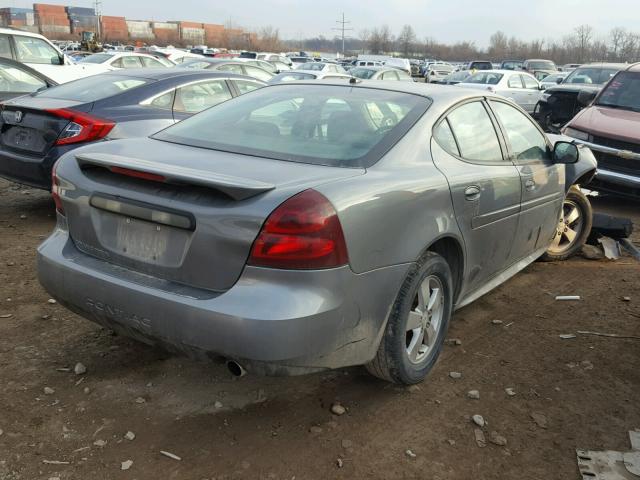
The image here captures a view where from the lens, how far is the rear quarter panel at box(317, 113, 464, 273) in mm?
2553

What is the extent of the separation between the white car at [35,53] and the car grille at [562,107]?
10.4 m

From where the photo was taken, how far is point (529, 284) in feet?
16.0

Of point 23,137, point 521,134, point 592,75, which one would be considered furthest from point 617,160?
point 592,75

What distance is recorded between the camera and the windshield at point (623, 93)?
8.25 metres

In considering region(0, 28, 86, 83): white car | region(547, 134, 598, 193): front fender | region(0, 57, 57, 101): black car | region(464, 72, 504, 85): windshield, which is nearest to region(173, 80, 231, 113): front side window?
region(0, 57, 57, 101): black car

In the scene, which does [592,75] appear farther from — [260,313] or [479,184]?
[260,313]

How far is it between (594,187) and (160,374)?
6.18m

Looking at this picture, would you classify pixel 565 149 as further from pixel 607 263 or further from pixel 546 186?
pixel 607 263

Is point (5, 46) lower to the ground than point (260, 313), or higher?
higher

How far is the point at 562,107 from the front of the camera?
42.5ft

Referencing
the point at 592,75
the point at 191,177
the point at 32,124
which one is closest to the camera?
the point at 191,177

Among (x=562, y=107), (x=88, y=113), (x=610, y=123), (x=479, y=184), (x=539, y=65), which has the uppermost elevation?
(x=88, y=113)

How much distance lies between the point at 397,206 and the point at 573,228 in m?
3.38

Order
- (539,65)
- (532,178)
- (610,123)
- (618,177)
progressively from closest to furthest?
(532,178) < (618,177) < (610,123) < (539,65)
